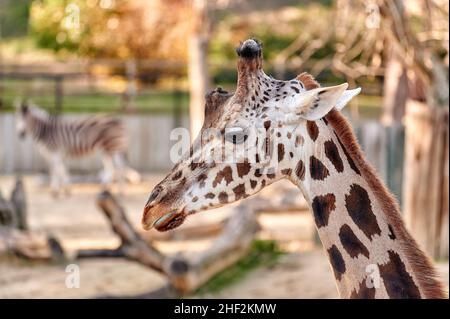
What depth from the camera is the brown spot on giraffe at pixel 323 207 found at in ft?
11.6

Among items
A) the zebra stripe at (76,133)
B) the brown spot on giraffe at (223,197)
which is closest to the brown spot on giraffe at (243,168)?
the brown spot on giraffe at (223,197)

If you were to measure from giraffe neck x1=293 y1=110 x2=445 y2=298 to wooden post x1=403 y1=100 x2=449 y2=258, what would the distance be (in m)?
4.82

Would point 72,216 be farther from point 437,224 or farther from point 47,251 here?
point 437,224

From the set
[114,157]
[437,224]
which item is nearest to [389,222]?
[437,224]

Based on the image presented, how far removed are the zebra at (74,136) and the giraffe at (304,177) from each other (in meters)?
12.6

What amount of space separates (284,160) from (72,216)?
33.5ft

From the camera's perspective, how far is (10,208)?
34.3 ft

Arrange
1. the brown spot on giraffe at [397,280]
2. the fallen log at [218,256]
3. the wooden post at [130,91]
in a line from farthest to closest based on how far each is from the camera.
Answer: the wooden post at [130,91] < the fallen log at [218,256] < the brown spot on giraffe at [397,280]

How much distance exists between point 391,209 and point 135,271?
6.13 m

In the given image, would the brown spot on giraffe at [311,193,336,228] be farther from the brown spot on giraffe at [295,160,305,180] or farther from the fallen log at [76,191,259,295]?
the fallen log at [76,191,259,295]

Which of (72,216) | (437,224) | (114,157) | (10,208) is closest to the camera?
(437,224)

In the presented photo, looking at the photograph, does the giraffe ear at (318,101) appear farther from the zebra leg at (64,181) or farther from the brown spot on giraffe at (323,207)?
the zebra leg at (64,181)

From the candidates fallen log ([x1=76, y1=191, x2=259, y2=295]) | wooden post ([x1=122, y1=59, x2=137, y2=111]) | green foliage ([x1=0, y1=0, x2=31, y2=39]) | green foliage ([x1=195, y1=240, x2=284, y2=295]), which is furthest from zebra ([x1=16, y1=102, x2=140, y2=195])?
green foliage ([x1=0, y1=0, x2=31, y2=39])
